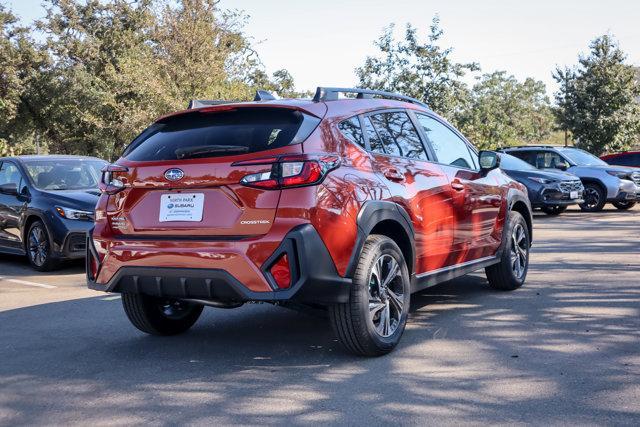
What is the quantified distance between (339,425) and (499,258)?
3.88 meters

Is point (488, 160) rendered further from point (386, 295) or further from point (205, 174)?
point (205, 174)

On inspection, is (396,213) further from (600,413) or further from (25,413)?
(25,413)

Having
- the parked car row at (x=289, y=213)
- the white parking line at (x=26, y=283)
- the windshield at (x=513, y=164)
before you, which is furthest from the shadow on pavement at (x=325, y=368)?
the windshield at (x=513, y=164)

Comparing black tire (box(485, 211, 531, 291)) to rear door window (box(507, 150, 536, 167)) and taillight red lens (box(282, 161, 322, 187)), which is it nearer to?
taillight red lens (box(282, 161, 322, 187))

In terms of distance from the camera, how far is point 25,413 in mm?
4359

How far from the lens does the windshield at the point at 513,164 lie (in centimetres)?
1883

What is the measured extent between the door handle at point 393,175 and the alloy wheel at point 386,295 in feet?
1.83

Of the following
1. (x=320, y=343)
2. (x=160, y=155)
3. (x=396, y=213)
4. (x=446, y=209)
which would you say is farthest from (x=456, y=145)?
(x=160, y=155)

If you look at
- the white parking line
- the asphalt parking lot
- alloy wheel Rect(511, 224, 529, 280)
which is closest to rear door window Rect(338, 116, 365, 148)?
the asphalt parking lot

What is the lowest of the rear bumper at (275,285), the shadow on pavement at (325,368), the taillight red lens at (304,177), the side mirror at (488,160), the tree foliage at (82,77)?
the shadow on pavement at (325,368)

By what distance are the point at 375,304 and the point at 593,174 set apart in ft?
50.2

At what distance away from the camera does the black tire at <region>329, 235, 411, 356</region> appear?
5.06m

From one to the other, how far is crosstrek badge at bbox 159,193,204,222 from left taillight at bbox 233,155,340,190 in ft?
1.15

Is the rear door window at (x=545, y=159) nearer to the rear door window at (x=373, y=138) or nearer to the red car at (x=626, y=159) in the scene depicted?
the red car at (x=626, y=159)
